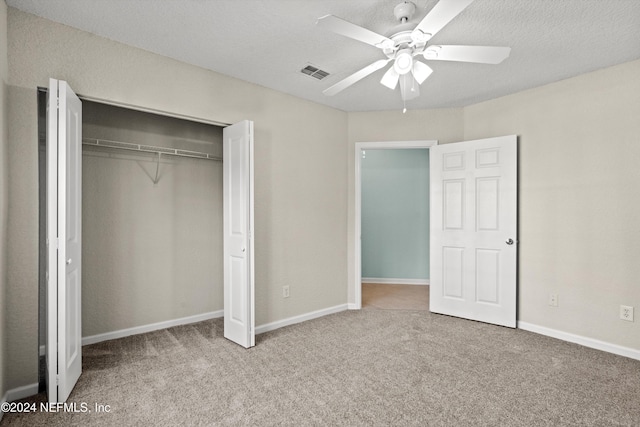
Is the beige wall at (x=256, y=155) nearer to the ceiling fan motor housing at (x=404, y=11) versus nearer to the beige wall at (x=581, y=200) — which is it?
the ceiling fan motor housing at (x=404, y=11)

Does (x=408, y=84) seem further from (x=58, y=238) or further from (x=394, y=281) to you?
(x=394, y=281)

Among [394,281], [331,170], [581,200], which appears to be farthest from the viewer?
[394,281]

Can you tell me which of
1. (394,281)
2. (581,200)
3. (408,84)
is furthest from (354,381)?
(394,281)

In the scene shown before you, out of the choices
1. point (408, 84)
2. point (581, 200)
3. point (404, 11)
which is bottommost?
point (581, 200)

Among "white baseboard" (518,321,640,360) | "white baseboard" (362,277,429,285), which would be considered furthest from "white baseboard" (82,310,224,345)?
"white baseboard" (518,321,640,360)

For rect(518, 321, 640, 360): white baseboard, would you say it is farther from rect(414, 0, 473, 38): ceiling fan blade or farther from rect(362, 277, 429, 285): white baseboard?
rect(414, 0, 473, 38): ceiling fan blade

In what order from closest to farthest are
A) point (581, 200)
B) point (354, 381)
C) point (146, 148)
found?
point (354, 381) < point (581, 200) < point (146, 148)

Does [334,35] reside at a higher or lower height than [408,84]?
higher

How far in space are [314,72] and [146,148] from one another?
1.80 meters

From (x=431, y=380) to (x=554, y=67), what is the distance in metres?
2.85

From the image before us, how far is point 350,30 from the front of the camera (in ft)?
6.11

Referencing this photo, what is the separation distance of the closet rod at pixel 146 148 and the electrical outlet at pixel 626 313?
416cm

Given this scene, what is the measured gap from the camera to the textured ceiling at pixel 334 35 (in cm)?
221

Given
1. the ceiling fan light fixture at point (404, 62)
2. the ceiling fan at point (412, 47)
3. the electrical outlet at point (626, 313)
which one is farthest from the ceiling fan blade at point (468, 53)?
the electrical outlet at point (626, 313)
